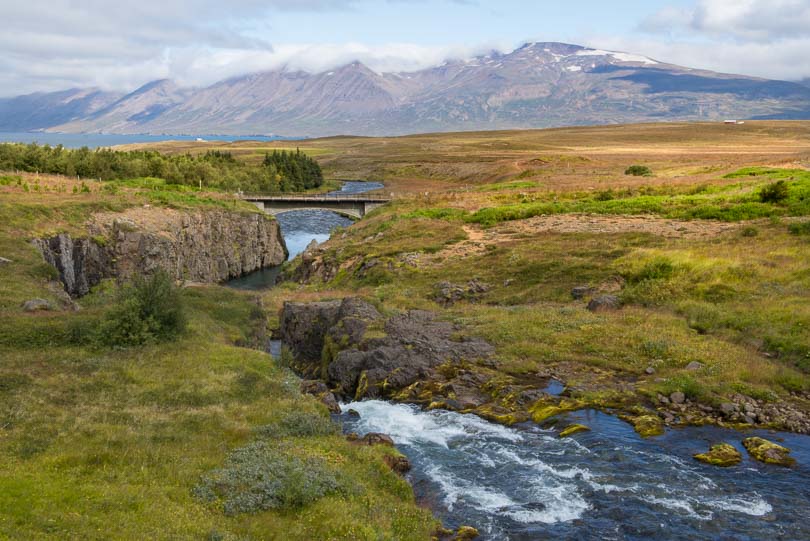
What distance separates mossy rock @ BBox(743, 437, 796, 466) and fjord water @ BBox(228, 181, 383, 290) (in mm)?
59984

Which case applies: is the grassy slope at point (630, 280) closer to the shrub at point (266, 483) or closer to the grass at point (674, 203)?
the grass at point (674, 203)

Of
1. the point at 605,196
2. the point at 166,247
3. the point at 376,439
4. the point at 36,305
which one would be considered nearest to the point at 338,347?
the point at 376,439

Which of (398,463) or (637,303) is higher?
(637,303)

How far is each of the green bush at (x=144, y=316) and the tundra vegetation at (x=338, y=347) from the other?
0.73 feet

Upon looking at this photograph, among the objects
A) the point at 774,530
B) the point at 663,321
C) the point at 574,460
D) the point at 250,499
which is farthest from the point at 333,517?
the point at 663,321

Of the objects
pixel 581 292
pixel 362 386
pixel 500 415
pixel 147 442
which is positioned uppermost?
A: pixel 147 442

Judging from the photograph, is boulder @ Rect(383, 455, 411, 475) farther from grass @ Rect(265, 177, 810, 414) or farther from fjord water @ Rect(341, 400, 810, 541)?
grass @ Rect(265, 177, 810, 414)

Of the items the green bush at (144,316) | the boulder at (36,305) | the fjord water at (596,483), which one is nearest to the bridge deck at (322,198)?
the boulder at (36,305)

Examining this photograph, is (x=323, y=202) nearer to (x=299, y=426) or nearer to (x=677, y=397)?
(x=677, y=397)

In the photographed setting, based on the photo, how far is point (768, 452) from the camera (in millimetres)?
18484

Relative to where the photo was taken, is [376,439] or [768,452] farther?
[376,439]

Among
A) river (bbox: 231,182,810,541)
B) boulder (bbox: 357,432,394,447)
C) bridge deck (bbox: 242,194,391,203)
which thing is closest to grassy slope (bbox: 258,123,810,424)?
river (bbox: 231,182,810,541)

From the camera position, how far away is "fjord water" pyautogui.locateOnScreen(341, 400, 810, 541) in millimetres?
15023

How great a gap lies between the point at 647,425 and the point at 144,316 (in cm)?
2099
